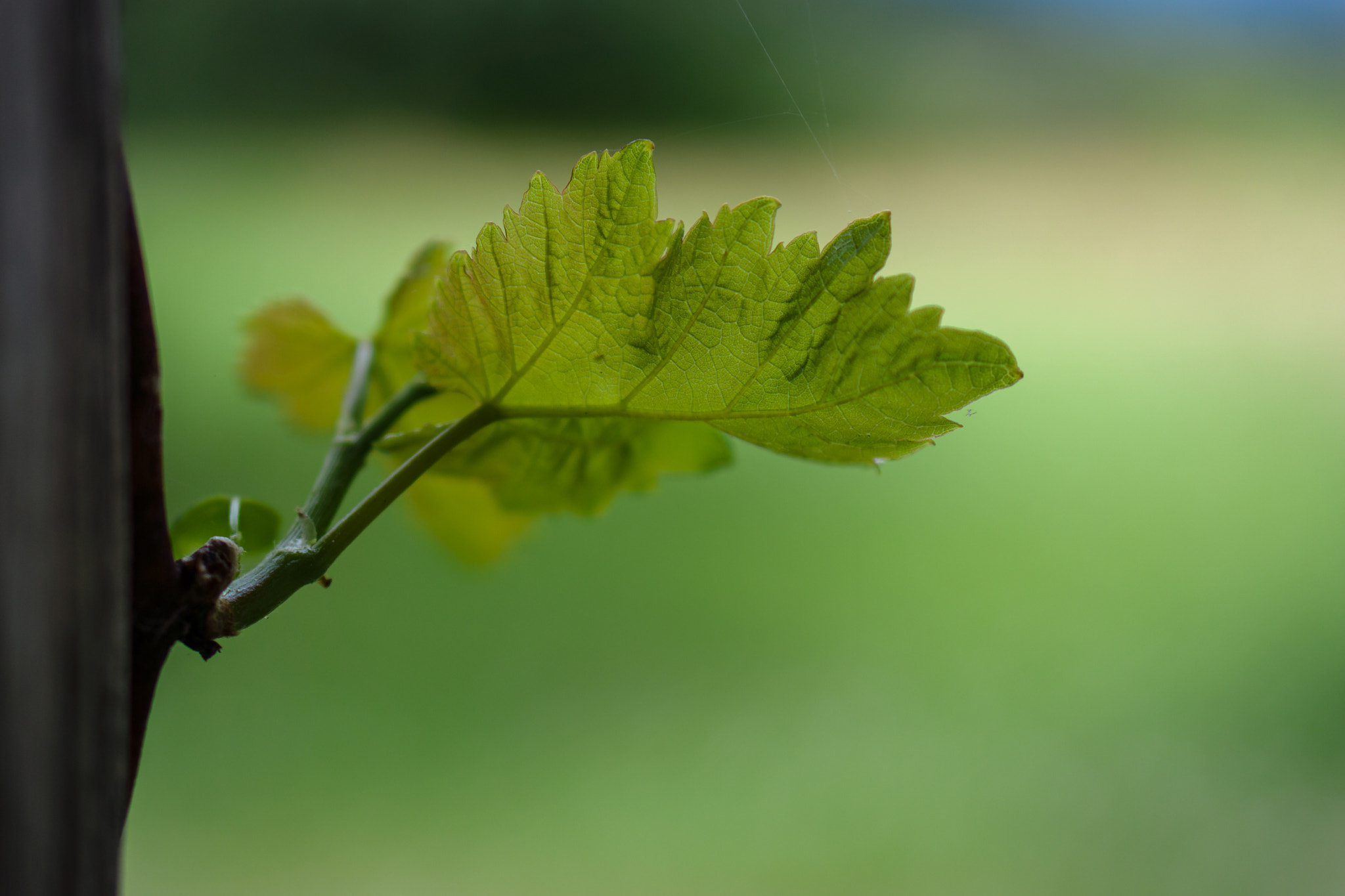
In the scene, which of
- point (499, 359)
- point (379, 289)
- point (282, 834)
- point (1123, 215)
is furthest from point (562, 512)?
point (1123, 215)

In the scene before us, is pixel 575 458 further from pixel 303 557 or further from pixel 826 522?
pixel 826 522

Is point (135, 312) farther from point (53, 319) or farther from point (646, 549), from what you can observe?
point (646, 549)

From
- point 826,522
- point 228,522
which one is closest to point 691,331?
point 228,522

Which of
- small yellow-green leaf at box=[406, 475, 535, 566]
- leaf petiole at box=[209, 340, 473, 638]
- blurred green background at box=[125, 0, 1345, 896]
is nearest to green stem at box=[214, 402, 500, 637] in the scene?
leaf petiole at box=[209, 340, 473, 638]

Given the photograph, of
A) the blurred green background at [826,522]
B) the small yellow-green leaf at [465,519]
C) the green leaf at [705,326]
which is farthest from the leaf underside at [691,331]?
the blurred green background at [826,522]

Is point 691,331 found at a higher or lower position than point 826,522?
higher

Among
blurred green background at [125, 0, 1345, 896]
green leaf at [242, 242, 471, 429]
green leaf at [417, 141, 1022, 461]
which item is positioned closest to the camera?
green leaf at [417, 141, 1022, 461]

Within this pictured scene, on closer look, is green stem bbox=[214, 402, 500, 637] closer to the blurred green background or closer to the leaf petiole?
the leaf petiole
